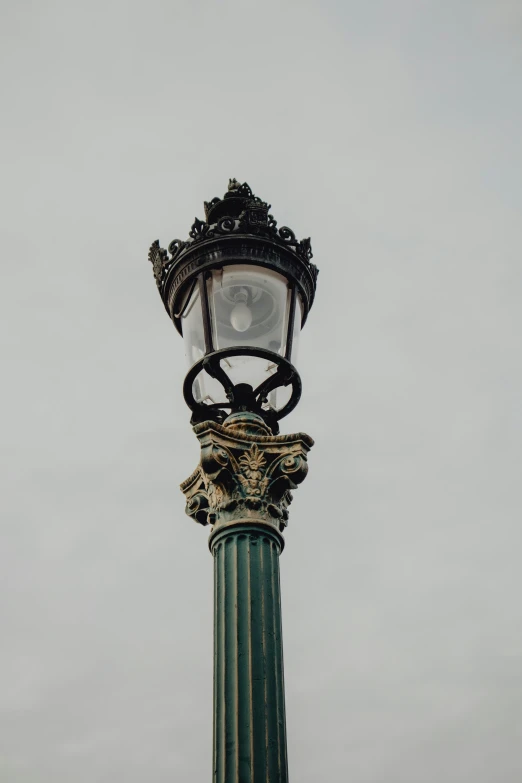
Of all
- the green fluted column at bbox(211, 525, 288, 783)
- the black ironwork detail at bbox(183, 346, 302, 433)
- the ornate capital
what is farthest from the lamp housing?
the green fluted column at bbox(211, 525, 288, 783)

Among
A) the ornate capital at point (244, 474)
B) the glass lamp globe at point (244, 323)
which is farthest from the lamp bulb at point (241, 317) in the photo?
the ornate capital at point (244, 474)

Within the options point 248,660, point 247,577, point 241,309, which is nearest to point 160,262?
point 241,309

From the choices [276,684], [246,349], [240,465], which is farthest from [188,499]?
[276,684]

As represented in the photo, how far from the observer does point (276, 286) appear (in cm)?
805

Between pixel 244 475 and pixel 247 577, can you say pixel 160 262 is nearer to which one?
pixel 244 475

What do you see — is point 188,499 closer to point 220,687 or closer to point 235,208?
point 220,687

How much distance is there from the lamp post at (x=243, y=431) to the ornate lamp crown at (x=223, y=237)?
12 mm

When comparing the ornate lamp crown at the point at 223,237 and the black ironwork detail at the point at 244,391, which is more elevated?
the ornate lamp crown at the point at 223,237

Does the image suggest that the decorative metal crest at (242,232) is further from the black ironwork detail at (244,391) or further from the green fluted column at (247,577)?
the green fluted column at (247,577)

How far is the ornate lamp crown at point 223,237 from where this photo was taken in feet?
26.3

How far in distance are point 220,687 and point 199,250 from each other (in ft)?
11.7

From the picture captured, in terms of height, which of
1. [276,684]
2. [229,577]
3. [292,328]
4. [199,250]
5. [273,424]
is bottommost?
[276,684]

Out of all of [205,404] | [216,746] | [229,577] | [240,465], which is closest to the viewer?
[216,746]

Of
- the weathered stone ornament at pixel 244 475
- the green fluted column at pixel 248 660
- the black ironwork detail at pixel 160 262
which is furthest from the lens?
the black ironwork detail at pixel 160 262
